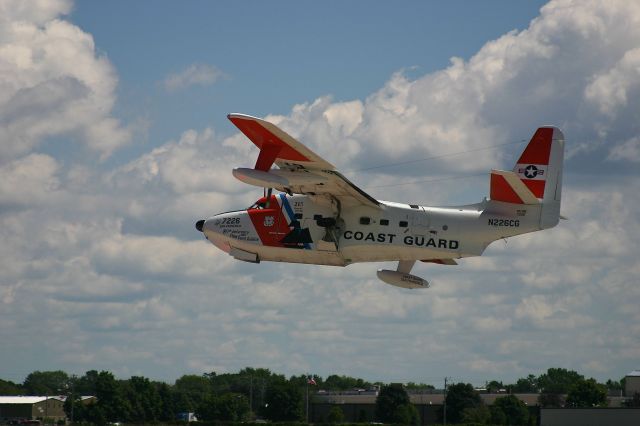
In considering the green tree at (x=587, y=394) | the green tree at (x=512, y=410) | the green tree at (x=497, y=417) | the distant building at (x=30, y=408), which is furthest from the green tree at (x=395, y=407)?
the distant building at (x=30, y=408)

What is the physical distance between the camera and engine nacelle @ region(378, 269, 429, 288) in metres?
58.3

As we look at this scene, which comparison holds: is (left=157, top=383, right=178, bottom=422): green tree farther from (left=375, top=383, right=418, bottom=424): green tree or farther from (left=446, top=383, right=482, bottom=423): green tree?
(left=446, top=383, right=482, bottom=423): green tree

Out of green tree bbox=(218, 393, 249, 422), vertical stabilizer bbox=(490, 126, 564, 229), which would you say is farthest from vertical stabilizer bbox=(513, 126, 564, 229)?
green tree bbox=(218, 393, 249, 422)

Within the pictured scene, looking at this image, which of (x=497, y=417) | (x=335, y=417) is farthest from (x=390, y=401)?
(x=497, y=417)

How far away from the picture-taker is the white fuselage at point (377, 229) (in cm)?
5472

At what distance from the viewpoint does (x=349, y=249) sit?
55406mm

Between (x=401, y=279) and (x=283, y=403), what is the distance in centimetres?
5286

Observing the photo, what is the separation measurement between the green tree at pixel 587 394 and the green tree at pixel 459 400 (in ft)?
91.8

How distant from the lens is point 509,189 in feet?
178

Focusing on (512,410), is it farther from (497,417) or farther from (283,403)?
(283,403)

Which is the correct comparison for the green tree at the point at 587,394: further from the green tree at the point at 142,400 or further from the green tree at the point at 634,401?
the green tree at the point at 142,400

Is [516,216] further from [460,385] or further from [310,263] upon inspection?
[460,385]

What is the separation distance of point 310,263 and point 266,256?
221cm

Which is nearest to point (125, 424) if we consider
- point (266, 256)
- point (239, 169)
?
point (266, 256)
